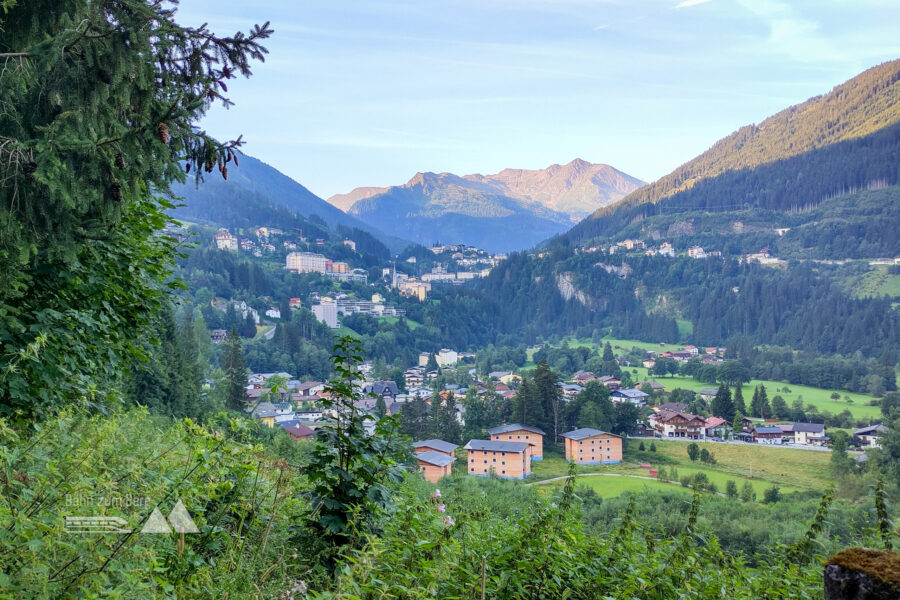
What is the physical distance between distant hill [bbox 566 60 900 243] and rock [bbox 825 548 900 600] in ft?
511

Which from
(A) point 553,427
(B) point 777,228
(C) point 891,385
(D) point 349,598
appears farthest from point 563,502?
(B) point 777,228

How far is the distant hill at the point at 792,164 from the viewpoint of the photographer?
462ft

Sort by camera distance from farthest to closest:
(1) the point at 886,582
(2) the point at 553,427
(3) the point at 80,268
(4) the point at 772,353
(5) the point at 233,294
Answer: (5) the point at 233,294 → (4) the point at 772,353 → (2) the point at 553,427 → (3) the point at 80,268 → (1) the point at 886,582

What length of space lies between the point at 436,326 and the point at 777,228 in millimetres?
90721

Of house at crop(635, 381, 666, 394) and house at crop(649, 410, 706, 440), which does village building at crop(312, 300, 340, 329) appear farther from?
house at crop(649, 410, 706, 440)

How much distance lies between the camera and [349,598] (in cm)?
160

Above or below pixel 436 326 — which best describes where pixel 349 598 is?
above

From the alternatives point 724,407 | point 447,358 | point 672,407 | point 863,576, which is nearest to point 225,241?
point 447,358

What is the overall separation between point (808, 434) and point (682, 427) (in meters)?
9.22

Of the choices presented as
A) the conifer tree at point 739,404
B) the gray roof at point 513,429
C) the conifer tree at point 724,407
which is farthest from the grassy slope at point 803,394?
the gray roof at point 513,429

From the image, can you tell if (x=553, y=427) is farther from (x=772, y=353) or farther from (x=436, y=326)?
(x=436, y=326)

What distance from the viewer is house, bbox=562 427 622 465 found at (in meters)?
37.6

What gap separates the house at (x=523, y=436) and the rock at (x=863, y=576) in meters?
35.8

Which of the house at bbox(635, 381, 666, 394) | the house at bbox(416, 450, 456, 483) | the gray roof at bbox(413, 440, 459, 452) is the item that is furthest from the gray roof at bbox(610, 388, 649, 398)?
the house at bbox(416, 450, 456, 483)
